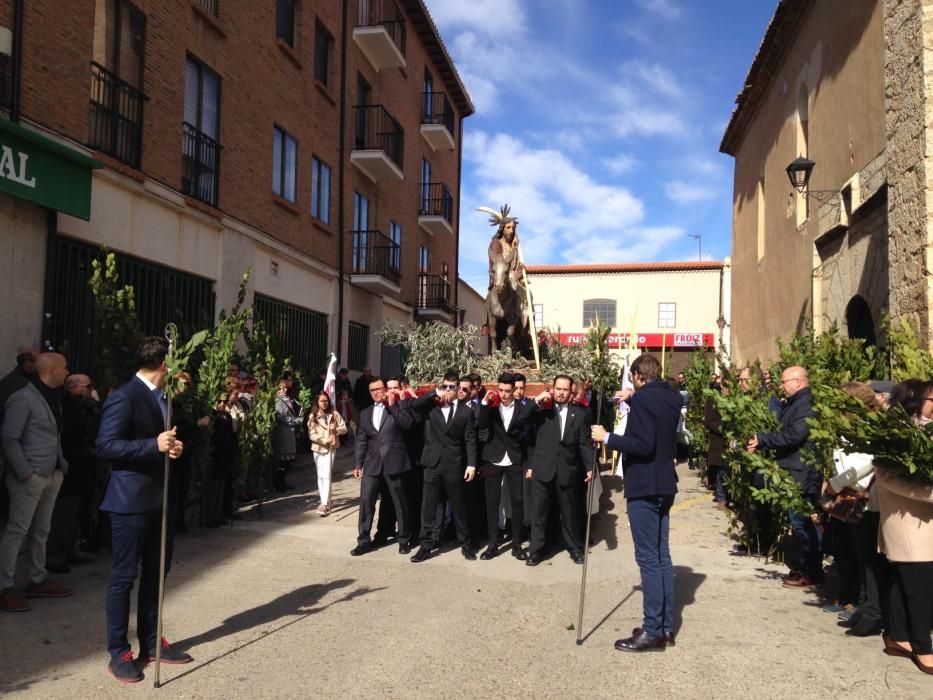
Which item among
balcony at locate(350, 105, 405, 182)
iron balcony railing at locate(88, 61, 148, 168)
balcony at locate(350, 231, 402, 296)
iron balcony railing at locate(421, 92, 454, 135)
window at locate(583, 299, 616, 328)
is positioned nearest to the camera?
iron balcony railing at locate(88, 61, 148, 168)

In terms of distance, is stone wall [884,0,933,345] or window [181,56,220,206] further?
window [181,56,220,206]

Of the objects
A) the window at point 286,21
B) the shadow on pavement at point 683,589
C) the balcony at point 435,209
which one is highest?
the window at point 286,21

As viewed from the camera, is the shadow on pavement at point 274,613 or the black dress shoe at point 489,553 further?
the black dress shoe at point 489,553

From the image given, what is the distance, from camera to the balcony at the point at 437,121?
27.4 metres

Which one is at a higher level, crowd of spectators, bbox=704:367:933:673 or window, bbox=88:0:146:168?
window, bbox=88:0:146:168

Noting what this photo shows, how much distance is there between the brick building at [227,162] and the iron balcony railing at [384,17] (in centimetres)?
8

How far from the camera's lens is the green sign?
353 inches

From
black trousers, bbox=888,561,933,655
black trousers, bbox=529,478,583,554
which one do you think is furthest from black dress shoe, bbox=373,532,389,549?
black trousers, bbox=888,561,933,655

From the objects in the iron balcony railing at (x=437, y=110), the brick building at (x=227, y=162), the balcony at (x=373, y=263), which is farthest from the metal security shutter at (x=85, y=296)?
the iron balcony railing at (x=437, y=110)

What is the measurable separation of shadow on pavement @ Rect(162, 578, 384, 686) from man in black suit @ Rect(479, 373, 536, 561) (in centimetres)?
188

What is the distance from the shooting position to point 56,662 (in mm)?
4824

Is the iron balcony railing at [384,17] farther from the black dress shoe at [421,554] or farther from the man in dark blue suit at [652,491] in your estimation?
the man in dark blue suit at [652,491]

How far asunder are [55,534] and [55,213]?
4.76 meters

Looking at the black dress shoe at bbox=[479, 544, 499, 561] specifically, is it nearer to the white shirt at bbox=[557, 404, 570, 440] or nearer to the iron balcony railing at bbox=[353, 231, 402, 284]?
the white shirt at bbox=[557, 404, 570, 440]
